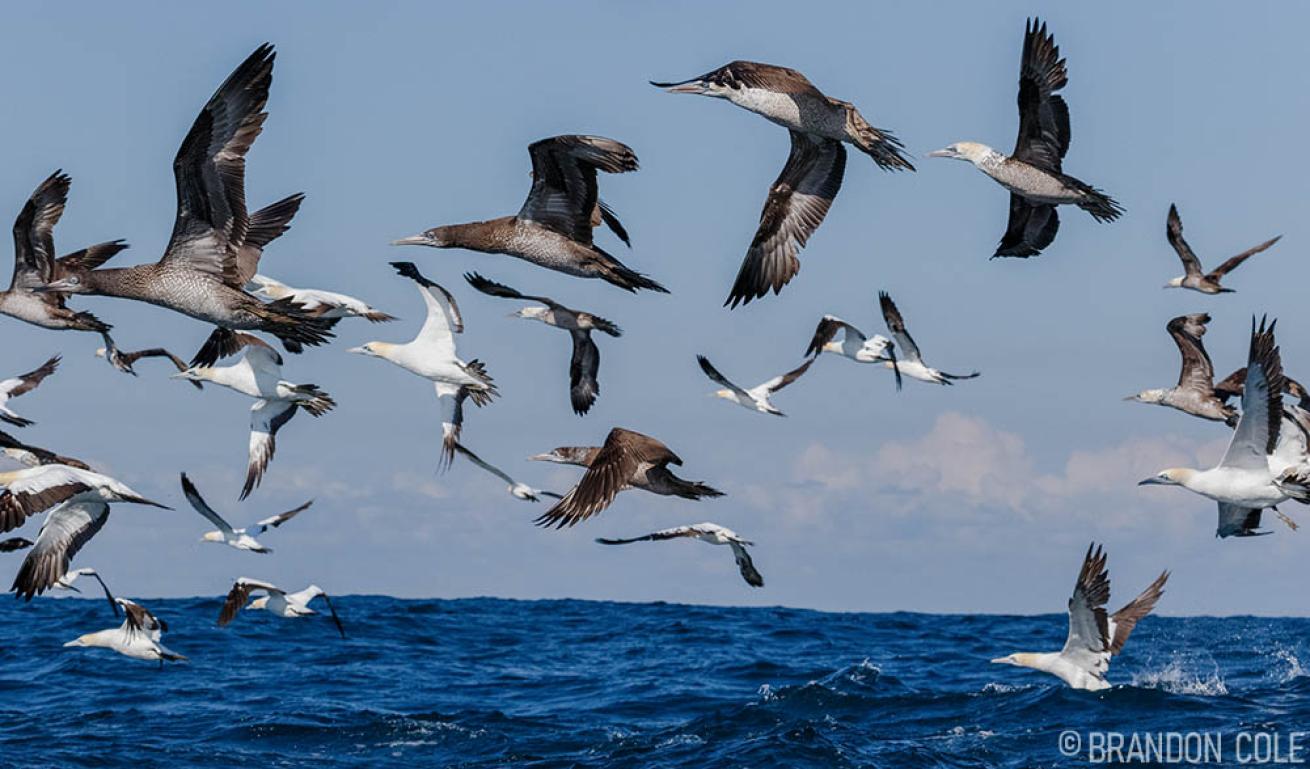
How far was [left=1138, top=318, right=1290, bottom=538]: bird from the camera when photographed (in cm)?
1681

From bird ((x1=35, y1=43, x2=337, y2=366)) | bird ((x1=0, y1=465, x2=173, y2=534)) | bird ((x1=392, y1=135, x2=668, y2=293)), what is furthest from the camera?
bird ((x1=0, y1=465, x2=173, y2=534))

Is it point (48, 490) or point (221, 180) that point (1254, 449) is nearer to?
point (221, 180)

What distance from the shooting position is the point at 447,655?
3288cm

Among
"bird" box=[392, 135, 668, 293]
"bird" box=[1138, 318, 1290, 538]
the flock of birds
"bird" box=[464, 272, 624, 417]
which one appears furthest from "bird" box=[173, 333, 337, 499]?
"bird" box=[1138, 318, 1290, 538]

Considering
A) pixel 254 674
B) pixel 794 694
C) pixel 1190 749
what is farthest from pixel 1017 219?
pixel 254 674

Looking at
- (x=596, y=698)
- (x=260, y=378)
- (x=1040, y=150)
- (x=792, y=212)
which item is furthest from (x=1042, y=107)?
(x=596, y=698)

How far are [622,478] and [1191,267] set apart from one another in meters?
12.2

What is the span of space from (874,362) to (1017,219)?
6.67 metres

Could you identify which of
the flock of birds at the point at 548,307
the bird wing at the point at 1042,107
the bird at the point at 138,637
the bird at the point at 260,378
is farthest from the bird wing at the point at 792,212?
the bird at the point at 138,637

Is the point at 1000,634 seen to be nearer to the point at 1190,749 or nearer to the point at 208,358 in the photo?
the point at 1190,749

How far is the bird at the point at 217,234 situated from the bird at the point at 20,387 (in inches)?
276

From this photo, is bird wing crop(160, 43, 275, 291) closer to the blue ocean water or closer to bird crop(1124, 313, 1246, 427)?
the blue ocean water

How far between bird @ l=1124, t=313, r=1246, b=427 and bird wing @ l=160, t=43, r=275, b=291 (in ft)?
42.9

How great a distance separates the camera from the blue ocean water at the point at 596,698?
20.6 metres
